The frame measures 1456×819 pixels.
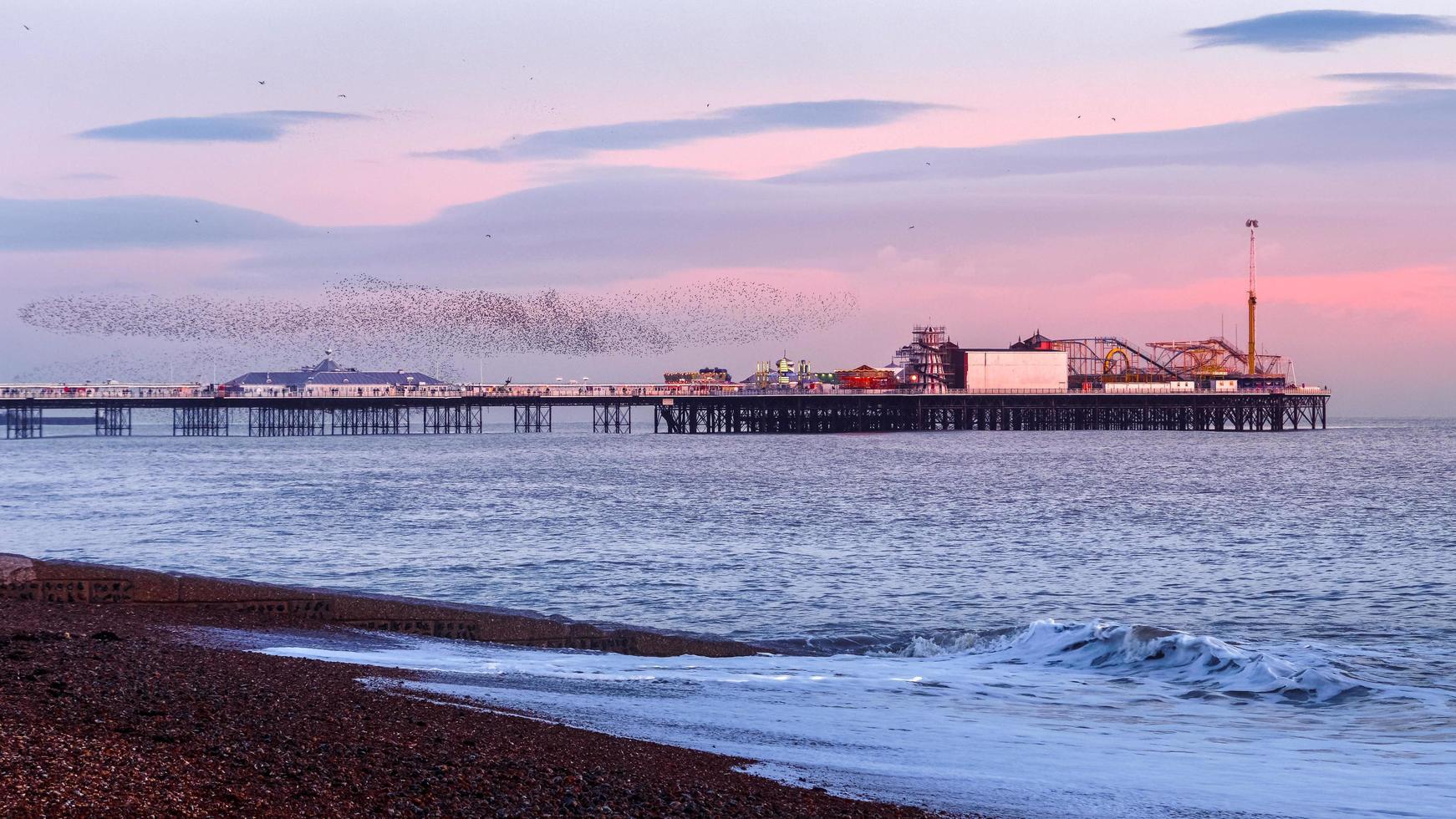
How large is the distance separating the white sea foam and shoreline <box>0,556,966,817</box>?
0.94m

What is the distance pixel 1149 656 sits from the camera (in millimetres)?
16391

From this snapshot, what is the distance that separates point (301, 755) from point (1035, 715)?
7.28 metres

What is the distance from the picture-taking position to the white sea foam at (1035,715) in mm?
10023

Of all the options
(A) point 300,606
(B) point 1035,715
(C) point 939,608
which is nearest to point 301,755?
(B) point 1035,715

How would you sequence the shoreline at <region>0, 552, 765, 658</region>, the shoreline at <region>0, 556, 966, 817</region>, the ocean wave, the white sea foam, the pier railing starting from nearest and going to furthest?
1. the shoreline at <region>0, 556, 966, 817</region>
2. the white sea foam
3. the ocean wave
4. the shoreline at <region>0, 552, 765, 658</region>
5. the pier railing

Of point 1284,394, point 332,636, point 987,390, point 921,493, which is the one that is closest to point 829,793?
point 332,636

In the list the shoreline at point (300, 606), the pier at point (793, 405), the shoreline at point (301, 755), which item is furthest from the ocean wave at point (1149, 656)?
the pier at point (793, 405)

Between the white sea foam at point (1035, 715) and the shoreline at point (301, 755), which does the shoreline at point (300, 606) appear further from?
the shoreline at point (301, 755)

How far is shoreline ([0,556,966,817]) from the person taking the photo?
7.50 meters

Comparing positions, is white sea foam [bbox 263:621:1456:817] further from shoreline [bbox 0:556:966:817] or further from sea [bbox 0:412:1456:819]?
shoreline [bbox 0:556:966:817]

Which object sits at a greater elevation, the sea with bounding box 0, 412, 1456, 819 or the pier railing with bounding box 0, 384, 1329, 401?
the pier railing with bounding box 0, 384, 1329, 401

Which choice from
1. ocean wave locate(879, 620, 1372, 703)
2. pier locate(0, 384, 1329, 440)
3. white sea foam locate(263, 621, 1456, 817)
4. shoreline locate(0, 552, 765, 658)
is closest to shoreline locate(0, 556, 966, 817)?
white sea foam locate(263, 621, 1456, 817)

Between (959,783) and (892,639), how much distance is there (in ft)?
27.3

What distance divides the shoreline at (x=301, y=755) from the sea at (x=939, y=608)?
38.8 inches
